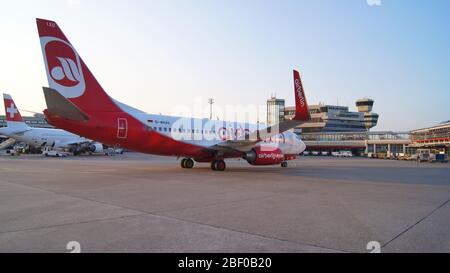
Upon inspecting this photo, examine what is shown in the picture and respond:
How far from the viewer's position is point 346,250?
192 inches

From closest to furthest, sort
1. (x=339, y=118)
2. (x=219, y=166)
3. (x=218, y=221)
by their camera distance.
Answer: (x=218, y=221) < (x=219, y=166) < (x=339, y=118)

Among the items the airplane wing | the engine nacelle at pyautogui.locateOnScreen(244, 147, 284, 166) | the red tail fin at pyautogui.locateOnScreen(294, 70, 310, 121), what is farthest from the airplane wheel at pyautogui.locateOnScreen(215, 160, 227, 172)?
the red tail fin at pyautogui.locateOnScreen(294, 70, 310, 121)

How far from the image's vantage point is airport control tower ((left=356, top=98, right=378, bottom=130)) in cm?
14012

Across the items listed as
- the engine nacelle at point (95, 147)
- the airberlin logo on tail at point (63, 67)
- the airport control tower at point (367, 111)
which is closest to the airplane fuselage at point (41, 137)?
the engine nacelle at point (95, 147)

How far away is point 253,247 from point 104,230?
103 inches

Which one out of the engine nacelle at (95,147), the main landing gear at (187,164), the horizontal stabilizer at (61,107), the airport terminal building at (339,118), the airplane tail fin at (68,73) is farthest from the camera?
the airport terminal building at (339,118)

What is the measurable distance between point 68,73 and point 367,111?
145077 mm

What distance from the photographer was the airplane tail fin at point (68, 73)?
583 inches

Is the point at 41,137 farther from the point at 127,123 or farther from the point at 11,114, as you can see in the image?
the point at 127,123

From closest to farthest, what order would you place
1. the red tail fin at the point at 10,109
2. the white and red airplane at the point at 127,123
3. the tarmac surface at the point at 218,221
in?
the tarmac surface at the point at 218,221
the white and red airplane at the point at 127,123
the red tail fin at the point at 10,109

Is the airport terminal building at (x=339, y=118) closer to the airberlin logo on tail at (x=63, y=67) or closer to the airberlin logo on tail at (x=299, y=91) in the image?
the airberlin logo on tail at (x=299, y=91)

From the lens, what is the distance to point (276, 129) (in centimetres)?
1886

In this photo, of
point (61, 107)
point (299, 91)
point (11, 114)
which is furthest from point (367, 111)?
point (61, 107)

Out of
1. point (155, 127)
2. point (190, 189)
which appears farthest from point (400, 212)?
point (155, 127)
